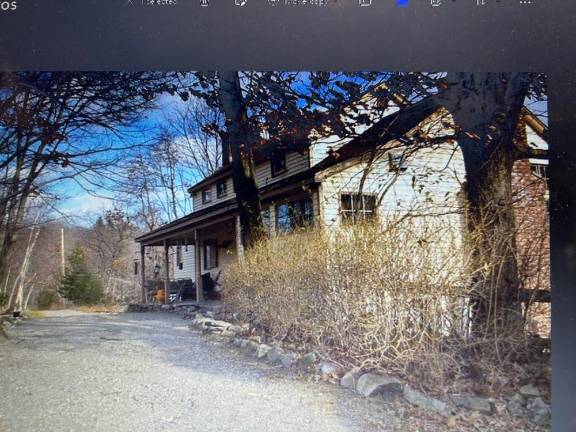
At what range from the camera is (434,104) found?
4.40 feet

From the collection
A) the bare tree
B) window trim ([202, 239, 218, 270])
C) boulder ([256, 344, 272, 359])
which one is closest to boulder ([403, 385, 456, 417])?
boulder ([256, 344, 272, 359])

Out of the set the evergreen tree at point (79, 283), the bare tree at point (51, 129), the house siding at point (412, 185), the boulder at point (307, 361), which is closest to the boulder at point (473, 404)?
the boulder at point (307, 361)

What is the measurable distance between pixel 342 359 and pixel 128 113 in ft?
3.11

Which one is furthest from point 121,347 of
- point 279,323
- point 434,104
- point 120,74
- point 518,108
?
point 518,108

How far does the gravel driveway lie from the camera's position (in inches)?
47.4

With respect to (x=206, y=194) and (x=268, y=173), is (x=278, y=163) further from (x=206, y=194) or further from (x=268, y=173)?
(x=206, y=194)

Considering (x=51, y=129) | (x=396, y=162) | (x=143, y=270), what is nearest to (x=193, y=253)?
(x=143, y=270)

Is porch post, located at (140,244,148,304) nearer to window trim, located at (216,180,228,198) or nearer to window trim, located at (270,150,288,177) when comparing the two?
window trim, located at (216,180,228,198)

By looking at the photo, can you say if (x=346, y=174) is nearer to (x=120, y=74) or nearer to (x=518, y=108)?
(x=518, y=108)

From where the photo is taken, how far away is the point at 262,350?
1.34 metres

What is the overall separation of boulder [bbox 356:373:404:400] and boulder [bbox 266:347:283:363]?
0.24 m

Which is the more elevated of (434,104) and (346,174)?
(434,104)

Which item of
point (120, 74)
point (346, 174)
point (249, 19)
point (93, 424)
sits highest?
point (249, 19)

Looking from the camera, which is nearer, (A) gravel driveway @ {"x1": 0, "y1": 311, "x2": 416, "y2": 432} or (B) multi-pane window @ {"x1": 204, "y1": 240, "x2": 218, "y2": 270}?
(A) gravel driveway @ {"x1": 0, "y1": 311, "x2": 416, "y2": 432}
